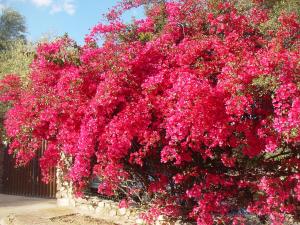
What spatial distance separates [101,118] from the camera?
787 centimetres

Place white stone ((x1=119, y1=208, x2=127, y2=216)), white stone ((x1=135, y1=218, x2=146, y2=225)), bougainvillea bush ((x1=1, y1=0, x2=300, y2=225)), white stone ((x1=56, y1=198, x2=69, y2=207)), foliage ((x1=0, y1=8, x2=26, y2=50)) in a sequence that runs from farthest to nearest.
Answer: foliage ((x1=0, y1=8, x2=26, y2=50)) < white stone ((x1=56, y1=198, x2=69, y2=207)) < white stone ((x1=119, y1=208, x2=127, y2=216)) < white stone ((x1=135, y1=218, x2=146, y2=225)) < bougainvillea bush ((x1=1, y1=0, x2=300, y2=225))

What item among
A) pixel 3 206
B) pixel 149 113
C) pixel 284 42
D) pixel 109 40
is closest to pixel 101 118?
pixel 149 113

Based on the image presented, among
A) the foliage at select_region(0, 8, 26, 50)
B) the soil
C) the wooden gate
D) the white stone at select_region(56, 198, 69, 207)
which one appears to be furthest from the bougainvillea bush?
the foliage at select_region(0, 8, 26, 50)

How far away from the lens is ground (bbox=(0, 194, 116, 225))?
9.78 meters

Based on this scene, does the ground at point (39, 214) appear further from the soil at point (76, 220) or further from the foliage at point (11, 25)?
the foliage at point (11, 25)

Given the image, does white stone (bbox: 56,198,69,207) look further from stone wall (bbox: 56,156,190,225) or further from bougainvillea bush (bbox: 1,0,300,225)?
bougainvillea bush (bbox: 1,0,300,225)

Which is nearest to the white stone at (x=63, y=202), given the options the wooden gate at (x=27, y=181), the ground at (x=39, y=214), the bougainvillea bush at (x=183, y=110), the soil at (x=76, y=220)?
the ground at (x=39, y=214)

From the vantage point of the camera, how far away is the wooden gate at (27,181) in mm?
13975

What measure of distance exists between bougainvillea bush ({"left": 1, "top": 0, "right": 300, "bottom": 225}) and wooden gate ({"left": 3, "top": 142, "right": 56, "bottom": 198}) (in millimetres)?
4227

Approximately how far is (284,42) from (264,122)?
218cm

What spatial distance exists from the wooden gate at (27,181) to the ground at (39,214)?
32.1 inches

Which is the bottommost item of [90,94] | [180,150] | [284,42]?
[180,150]

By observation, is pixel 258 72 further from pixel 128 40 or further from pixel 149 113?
pixel 128 40

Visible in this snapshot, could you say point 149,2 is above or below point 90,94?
above
